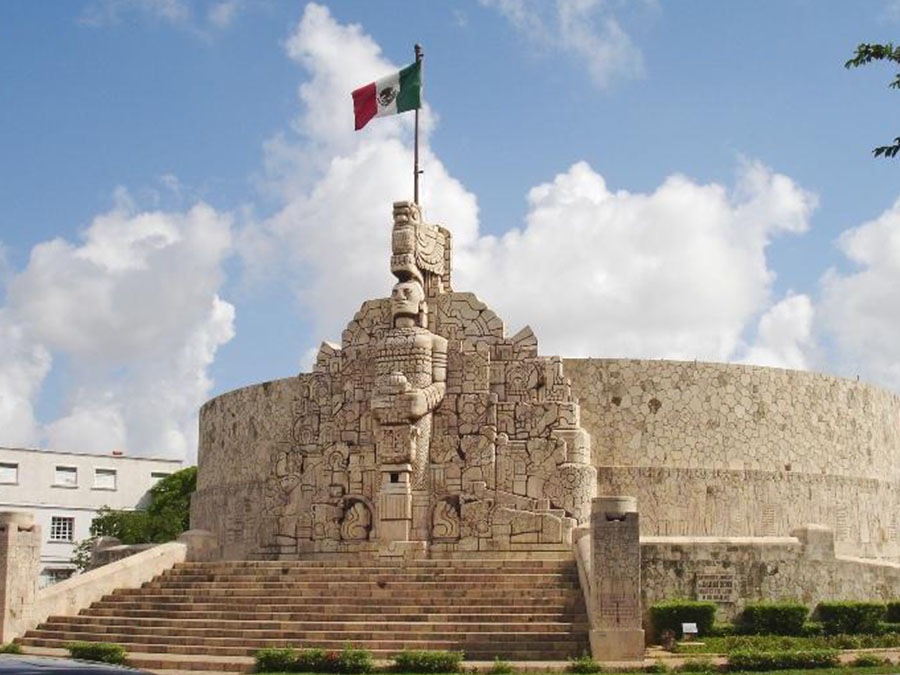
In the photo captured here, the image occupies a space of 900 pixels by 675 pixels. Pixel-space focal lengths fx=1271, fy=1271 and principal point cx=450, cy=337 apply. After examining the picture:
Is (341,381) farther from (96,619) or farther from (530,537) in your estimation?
(96,619)

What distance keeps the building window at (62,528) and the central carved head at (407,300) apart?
25834 millimetres

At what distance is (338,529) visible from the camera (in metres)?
24.9

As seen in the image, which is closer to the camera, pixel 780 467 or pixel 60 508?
pixel 780 467

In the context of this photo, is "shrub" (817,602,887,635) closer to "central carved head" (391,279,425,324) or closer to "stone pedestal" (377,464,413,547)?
"stone pedestal" (377,464,413,547)

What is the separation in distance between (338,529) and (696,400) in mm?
7885

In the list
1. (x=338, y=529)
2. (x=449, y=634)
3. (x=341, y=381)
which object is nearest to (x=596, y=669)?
(x=449, y=634)

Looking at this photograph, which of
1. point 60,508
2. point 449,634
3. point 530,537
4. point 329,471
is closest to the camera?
point 449,634

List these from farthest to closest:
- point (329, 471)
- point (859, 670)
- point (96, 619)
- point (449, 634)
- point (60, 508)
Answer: point (60, 508)
point (329, 471)
point (96, 619)
point (449, 634)
point (859, 670)

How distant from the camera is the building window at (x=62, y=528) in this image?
46.4 m

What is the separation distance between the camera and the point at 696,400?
26.5 meters

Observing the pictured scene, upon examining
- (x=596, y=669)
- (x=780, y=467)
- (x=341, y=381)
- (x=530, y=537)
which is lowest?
(x=596, y=669)

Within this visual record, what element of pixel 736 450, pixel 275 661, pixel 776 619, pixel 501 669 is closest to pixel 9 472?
pixel 736 450

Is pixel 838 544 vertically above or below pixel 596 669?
above

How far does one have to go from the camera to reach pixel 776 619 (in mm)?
19188
